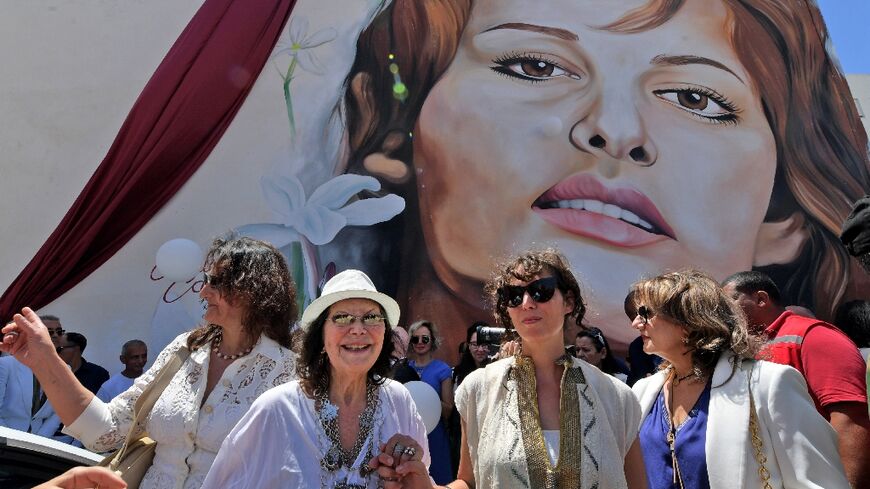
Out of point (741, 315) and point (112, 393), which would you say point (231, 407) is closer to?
point (741, 315)

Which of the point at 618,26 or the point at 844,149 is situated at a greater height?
the point at 618,26

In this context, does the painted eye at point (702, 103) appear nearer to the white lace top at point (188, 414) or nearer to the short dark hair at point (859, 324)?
the short dark hair at point (859, 324)

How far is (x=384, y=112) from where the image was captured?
8070mm

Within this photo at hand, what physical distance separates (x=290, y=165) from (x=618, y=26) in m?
3.58

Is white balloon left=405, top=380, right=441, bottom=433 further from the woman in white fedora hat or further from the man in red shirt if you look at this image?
the woman in white fedora hat

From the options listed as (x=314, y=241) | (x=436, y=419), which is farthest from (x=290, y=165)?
(x=436, y=419)

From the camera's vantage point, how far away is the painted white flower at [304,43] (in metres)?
8.28

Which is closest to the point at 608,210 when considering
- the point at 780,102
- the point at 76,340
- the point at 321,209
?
the point at 780,102

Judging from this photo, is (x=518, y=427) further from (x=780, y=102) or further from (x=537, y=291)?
(x=780, y=102)

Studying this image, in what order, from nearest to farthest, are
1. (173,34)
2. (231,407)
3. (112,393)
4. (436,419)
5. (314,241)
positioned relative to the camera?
(231,407) < (436,419) < (112,393) < (314,241) < (173,34)

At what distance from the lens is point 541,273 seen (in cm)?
241

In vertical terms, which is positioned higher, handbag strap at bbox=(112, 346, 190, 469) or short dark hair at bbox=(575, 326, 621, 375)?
short dark hair at bbox=(575, 326, 621, 375)

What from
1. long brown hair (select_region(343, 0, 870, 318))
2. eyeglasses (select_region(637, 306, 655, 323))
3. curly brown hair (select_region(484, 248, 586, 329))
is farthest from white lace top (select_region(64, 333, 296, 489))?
long brown hair (select_region(343, 0, 870, 318))

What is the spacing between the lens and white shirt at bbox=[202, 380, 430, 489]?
6.53 ft
